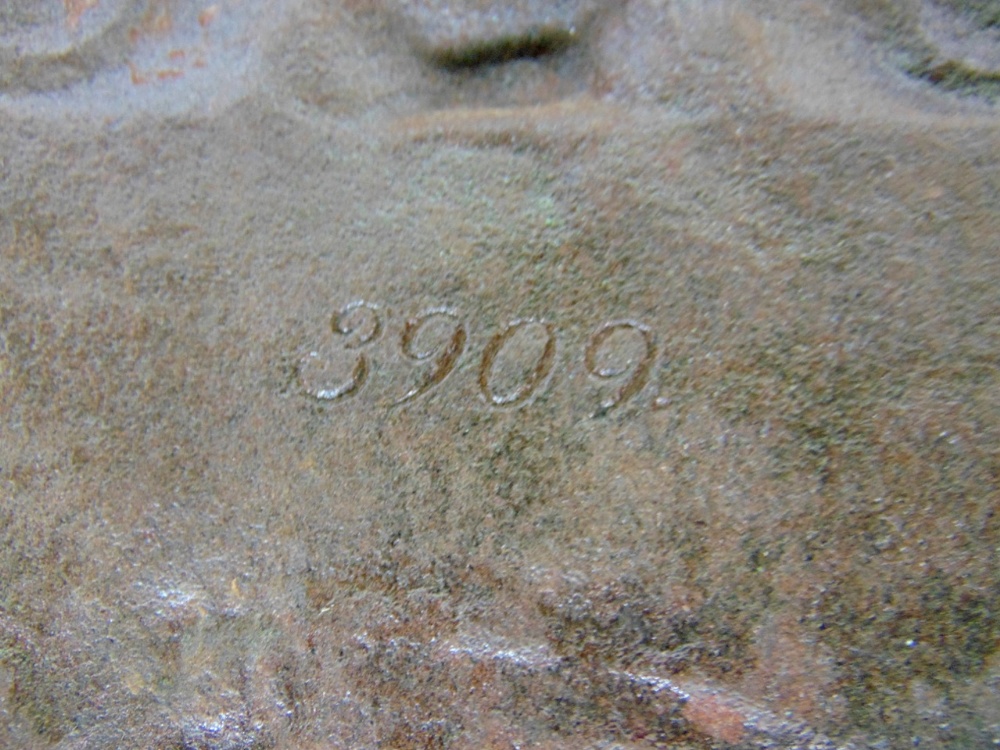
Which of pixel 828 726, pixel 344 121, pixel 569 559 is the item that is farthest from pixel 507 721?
pixel 344 121

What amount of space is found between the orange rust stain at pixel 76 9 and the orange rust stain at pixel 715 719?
1.12m

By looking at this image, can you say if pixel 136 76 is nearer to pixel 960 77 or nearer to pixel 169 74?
pixel 169 74

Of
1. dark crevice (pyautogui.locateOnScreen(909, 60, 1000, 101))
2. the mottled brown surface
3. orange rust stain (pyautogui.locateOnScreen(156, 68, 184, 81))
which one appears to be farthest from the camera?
orange rust stain (pyautogui.locateOnScreen(156, 68, 184, 81))

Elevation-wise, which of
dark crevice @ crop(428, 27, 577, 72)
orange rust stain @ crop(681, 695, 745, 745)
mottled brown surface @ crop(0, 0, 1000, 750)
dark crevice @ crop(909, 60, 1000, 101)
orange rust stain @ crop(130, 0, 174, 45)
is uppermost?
orange rust stain @ crop(130, 0, 174, 45)

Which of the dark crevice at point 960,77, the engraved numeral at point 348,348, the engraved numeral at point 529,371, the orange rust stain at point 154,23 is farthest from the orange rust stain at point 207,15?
the dark crevice at point 960,77

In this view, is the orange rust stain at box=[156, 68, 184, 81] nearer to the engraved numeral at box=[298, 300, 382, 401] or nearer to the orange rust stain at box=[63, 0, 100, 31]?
the orange rust stain at box=[63, 0, 100, 31]

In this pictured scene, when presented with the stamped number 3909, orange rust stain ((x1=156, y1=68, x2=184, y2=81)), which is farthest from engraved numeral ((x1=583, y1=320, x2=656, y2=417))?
orange rust stain ((x1=156, y1=68, x2=184, y2=81))

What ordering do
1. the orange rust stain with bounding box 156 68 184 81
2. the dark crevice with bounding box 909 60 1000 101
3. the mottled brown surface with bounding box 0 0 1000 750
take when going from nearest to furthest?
1. the mottled brown surface with bounding box 0 0 1000 750
2. the dark crevice with bounding box 909 60 1000 101
3. the orange rust stain with bounding box 156 68 184 81

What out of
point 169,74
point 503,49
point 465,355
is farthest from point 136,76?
point 465,355

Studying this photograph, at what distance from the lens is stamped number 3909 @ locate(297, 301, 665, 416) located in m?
0.90

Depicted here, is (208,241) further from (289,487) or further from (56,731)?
(56,731)

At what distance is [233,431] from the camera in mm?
945

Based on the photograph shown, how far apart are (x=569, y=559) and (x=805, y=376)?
308 mm

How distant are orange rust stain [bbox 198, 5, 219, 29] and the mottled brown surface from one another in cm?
9
